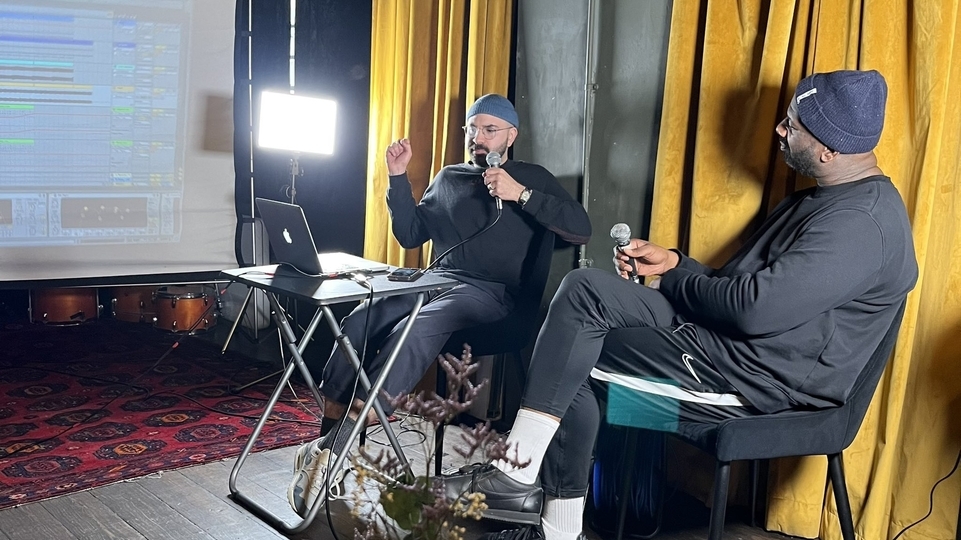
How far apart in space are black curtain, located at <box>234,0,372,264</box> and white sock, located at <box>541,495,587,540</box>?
7.09 feet

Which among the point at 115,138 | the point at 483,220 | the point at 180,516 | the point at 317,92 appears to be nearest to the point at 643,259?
the point at 483,220

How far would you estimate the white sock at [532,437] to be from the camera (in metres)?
1.87

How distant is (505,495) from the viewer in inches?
75.6

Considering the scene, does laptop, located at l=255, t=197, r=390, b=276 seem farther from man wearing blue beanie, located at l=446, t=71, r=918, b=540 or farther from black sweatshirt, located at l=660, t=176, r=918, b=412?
black sweatshirt, located at l=660, t=176, r=918, b=412

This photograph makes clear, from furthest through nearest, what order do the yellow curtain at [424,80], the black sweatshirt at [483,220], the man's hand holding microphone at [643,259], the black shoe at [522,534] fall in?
the yellow curtain at [424,80] < the black sweatshirt at [483,220] < the man's hand holding microphone at [643,259] < the black shoe at [522,534]

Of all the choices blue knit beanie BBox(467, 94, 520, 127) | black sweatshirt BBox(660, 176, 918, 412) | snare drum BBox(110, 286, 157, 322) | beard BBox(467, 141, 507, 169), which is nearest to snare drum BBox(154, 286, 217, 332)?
snare drum BBox(110, 286, 157, 322)

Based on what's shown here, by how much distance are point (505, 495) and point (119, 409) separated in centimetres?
194

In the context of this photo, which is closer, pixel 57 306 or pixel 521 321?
pixel 521 321

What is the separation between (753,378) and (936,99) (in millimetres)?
812

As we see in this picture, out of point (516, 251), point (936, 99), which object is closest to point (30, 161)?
point (516, 251)

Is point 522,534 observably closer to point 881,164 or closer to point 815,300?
point 815,300

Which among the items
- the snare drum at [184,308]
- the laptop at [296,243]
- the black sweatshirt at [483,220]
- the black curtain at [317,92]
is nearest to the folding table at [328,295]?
the laptop at [296,243]

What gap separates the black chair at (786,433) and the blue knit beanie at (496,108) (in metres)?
1.29

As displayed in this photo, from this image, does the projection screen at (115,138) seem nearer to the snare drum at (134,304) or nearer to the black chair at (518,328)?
the snare drum at (134,304)
